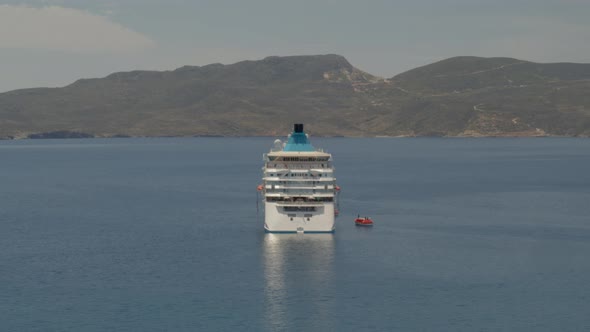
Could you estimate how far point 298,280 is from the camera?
306ft

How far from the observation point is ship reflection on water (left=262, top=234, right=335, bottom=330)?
261ft

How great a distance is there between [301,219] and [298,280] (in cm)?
2481

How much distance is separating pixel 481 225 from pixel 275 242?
120 feet

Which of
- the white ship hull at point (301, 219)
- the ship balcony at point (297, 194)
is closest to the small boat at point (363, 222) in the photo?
the white ship hull at point (301, 219)

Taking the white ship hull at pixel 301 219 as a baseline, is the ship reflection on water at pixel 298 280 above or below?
below

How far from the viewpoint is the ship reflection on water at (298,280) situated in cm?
7956

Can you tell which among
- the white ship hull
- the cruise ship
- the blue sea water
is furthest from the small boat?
the white ship hull

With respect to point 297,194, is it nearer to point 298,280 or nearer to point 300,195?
point 300,195

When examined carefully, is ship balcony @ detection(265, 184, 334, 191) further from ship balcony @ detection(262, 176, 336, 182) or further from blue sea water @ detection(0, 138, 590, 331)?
blue sea water @ detection(0, 138, 590, 331)

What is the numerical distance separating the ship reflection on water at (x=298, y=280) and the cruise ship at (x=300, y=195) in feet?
5.29

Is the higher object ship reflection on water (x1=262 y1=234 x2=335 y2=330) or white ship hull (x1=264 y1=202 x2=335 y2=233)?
white ship hull (x1=264 y1=202 x2=335 y2=233)

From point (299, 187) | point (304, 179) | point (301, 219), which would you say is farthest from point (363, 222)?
point (299, 187)

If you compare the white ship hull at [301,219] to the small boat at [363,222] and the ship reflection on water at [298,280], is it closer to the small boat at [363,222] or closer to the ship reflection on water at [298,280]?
the ship reflection on water at [298,280]

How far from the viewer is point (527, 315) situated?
80312 mm
